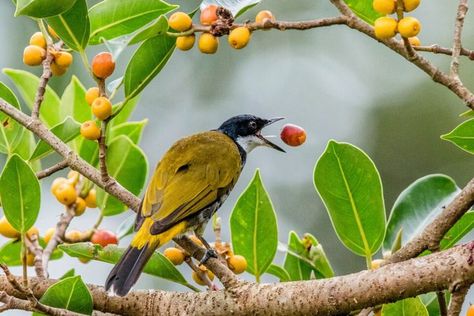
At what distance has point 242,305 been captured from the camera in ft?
6.87

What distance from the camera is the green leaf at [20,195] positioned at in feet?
7.98

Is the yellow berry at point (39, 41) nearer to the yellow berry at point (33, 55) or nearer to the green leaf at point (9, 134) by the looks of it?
the yellow berry at point (33, 55)

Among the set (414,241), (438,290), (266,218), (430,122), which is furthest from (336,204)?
(430,122)

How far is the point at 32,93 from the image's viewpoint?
3244mm

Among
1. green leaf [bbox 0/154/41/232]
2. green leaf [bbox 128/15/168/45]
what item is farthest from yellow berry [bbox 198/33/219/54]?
Answer: green leaf [bbox 0/154/41/232]

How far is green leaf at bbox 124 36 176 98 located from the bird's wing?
0.79 m

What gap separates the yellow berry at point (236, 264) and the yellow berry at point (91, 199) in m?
0.66

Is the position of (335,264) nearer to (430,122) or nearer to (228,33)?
(430,122)

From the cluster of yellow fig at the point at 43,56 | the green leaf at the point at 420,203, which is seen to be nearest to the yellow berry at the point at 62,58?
the cluster of yellow fig at the point at 43,56

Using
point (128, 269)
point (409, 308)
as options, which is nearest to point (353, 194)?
point (409, 308)

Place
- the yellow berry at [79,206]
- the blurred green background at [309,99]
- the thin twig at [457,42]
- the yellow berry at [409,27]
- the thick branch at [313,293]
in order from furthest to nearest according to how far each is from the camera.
→ 1. the blurred green background at [309,99]
2. the yellow berry at [79,206]
3. the thin twig at [457,42]
4. the yellow berry at [409,27]
5. the thick branch at [313,293]

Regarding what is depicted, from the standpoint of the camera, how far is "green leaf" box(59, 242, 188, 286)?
8.20 feet

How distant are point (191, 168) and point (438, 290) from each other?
2.12 meters

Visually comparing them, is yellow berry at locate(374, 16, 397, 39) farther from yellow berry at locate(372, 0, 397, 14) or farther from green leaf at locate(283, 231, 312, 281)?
green leaf at locate(283, 231, 312, 281)
